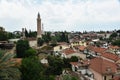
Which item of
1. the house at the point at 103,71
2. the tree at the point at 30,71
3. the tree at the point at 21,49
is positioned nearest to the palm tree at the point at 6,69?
the tree at the point at 30,71

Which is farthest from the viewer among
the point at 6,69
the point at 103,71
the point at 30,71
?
the point at 103,71

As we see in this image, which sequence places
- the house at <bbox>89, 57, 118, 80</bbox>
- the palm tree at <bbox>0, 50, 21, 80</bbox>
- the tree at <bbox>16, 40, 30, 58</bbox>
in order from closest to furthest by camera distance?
1. the palm tree at <bbox>0, 50, 21, 80</bbox>
2. the house at <bbox>89, 57, 118, 80</bbox>
3. the tree at <bbox>16, 40, 30, 58</bbox>

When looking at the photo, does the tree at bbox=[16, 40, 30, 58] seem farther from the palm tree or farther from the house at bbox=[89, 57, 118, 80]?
the palm tree

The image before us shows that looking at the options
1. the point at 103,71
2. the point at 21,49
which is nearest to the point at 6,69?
the point at 103,71

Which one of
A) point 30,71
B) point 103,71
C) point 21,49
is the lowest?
point 103,71

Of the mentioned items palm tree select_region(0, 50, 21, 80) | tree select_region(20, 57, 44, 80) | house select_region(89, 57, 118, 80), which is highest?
palm tree select_region(0, 50, 21, 80)

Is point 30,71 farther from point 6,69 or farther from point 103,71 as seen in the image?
point 103,71

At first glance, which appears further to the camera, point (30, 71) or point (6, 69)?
point (30, 71)

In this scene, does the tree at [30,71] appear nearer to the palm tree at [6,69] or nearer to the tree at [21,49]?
the palm tree at [6,69]

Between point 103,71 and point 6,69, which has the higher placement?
point 6,69

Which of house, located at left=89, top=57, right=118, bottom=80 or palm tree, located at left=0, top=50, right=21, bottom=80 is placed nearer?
palm tree, located at left=0, top=50, right=21, bottom=80

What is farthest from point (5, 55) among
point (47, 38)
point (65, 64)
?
point (47, 38)

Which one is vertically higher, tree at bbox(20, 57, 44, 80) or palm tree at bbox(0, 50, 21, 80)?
palm tree at bbox(0, 50, 21, 80)

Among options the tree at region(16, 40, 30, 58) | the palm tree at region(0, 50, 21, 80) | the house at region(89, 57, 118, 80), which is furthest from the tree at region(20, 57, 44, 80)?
the tree at region(16, 40, 30, 58)
